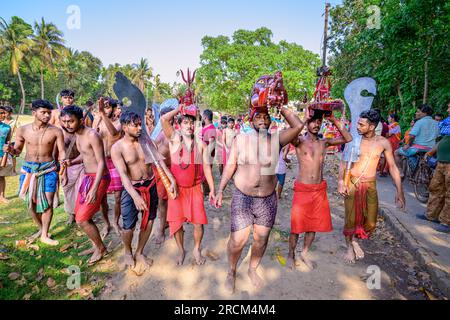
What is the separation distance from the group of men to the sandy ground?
148 millimetres

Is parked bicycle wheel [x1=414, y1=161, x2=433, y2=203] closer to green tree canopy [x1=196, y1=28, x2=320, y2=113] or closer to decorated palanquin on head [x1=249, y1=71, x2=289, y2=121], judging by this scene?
decorated palanquin on head [x1=249, y1=71, x2=289, y2=121]

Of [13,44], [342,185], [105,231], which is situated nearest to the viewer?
[342,185]

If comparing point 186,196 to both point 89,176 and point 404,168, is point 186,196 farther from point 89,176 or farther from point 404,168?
point 404,168

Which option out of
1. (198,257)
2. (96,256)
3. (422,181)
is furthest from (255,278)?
(422,181)

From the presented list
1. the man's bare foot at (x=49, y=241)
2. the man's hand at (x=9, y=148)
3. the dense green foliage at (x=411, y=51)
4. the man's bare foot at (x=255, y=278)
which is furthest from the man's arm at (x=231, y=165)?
the dense green foliage at (x=411, y=51)

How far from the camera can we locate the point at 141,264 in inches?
127

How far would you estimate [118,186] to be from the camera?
4023 millimetres

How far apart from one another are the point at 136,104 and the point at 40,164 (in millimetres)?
1837

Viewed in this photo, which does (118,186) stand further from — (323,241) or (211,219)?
(323,241)

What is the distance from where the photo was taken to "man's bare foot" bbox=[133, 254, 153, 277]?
3125 mm

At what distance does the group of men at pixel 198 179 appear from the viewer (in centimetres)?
275

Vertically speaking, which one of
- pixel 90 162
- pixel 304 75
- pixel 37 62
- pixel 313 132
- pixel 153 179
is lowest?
pixel 153 179
